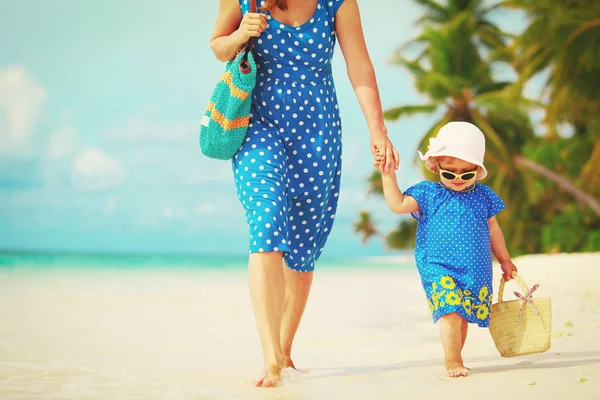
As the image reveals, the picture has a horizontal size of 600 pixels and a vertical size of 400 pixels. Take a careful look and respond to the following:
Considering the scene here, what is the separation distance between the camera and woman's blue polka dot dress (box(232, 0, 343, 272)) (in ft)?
11.4

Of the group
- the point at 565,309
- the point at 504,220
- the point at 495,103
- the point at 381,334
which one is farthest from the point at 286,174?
the point at 504,220

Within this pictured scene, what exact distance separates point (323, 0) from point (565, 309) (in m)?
4.06

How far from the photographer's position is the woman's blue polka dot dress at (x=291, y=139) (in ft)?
11.4

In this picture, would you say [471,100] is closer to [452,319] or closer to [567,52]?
[567,52]

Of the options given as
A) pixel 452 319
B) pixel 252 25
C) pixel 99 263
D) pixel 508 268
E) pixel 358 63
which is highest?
pixel 252 25

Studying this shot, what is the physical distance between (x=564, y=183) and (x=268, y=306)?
69.9ft

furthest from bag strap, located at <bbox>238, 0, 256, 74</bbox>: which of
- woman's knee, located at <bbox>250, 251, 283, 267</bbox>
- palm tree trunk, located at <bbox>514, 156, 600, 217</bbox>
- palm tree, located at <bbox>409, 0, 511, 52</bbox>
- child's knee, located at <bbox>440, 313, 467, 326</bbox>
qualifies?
palm tree, located at <bbox>409, 0, 511, 52</bbox>

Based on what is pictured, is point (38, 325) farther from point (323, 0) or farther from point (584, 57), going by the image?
point (584, 57)

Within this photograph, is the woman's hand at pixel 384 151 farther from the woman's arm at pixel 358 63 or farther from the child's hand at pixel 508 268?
the child's hand at pixel 508 268

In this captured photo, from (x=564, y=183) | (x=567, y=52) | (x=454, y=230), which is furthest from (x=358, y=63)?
(x=564, y=183)

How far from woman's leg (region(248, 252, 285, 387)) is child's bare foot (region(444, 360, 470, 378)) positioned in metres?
0.79

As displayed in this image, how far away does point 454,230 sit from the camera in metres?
3.81

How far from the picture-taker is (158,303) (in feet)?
30.1

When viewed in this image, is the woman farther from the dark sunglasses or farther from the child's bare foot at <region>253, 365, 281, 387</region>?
the dark sunglasses
